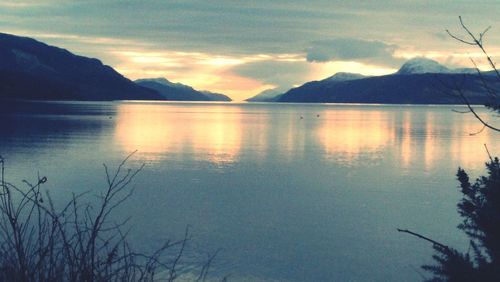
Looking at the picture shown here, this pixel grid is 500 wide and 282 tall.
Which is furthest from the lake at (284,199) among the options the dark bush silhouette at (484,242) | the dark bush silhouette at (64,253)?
the dark bush silhouette at (484,242)

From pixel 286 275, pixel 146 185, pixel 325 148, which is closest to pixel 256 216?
pixel 286 275

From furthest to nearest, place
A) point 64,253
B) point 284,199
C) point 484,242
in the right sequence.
Result: 1. point 284,199
2. point 64,253
3. point 484,242

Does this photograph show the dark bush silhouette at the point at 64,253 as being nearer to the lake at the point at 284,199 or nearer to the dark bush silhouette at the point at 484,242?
the dark bush silhouette at the point at 484,242

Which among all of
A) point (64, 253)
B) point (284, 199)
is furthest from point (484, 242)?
point (284, 199)

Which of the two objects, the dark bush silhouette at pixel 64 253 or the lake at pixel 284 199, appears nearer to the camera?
the dark bush silhouette at pixel 64 253

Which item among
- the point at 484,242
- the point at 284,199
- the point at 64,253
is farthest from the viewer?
the point at 284,199

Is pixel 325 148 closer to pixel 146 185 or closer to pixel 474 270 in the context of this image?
pixel 146 185

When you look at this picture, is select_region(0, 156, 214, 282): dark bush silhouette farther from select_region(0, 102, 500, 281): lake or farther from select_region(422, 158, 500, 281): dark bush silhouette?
select_region(0, 102, 500, 281): lake

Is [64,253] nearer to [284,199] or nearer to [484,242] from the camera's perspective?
[484,242]

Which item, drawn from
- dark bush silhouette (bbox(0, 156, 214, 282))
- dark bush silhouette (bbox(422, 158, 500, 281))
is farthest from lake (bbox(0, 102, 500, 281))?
dark bush silhouette (bbox(422, 158, 500, 281))

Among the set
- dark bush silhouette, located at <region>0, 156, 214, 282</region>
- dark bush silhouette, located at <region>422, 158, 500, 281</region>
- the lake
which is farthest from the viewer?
the lake

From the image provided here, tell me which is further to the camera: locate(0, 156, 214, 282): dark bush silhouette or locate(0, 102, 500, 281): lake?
locate(0, 102, 500, 281): lake

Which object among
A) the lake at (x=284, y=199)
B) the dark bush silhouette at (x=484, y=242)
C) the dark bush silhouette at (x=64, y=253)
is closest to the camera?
the dark bush silhouette at (x=484, y=242)

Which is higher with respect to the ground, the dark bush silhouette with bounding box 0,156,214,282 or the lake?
the dark bush silhouette with bounding box 0,156,214,282
